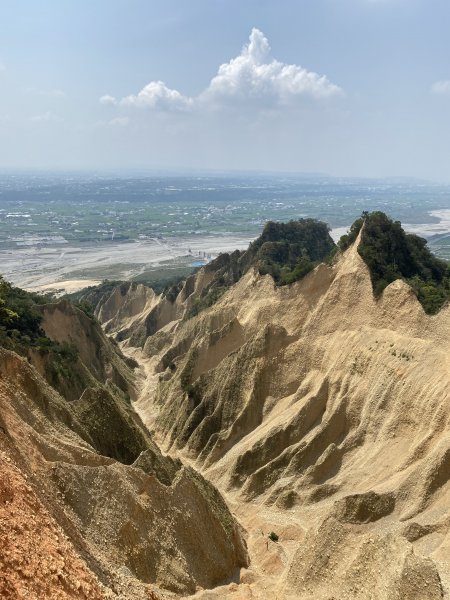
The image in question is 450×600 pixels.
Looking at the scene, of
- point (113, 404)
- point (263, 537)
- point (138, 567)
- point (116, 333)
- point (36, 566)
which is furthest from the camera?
point (116, 333)

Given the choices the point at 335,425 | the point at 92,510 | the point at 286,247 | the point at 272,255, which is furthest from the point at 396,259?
the point at 92,510

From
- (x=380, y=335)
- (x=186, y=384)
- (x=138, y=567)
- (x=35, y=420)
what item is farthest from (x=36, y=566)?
(x=186, y=384)

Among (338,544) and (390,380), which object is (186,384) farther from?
(338,544)

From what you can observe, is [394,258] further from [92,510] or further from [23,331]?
[92,510]

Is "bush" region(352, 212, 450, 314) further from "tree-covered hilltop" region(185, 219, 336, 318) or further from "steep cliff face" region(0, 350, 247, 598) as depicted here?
"steep cliff face" region(0, 350, 247, 598)

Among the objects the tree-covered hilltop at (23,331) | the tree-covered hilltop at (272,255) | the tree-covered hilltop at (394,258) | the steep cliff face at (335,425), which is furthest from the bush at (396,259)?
the tree-covered hilltop at (23,331)

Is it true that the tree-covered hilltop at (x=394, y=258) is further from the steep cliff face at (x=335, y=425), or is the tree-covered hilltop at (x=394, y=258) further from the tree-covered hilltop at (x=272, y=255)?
the tree-covered hilltop at (x=272, y=255)
